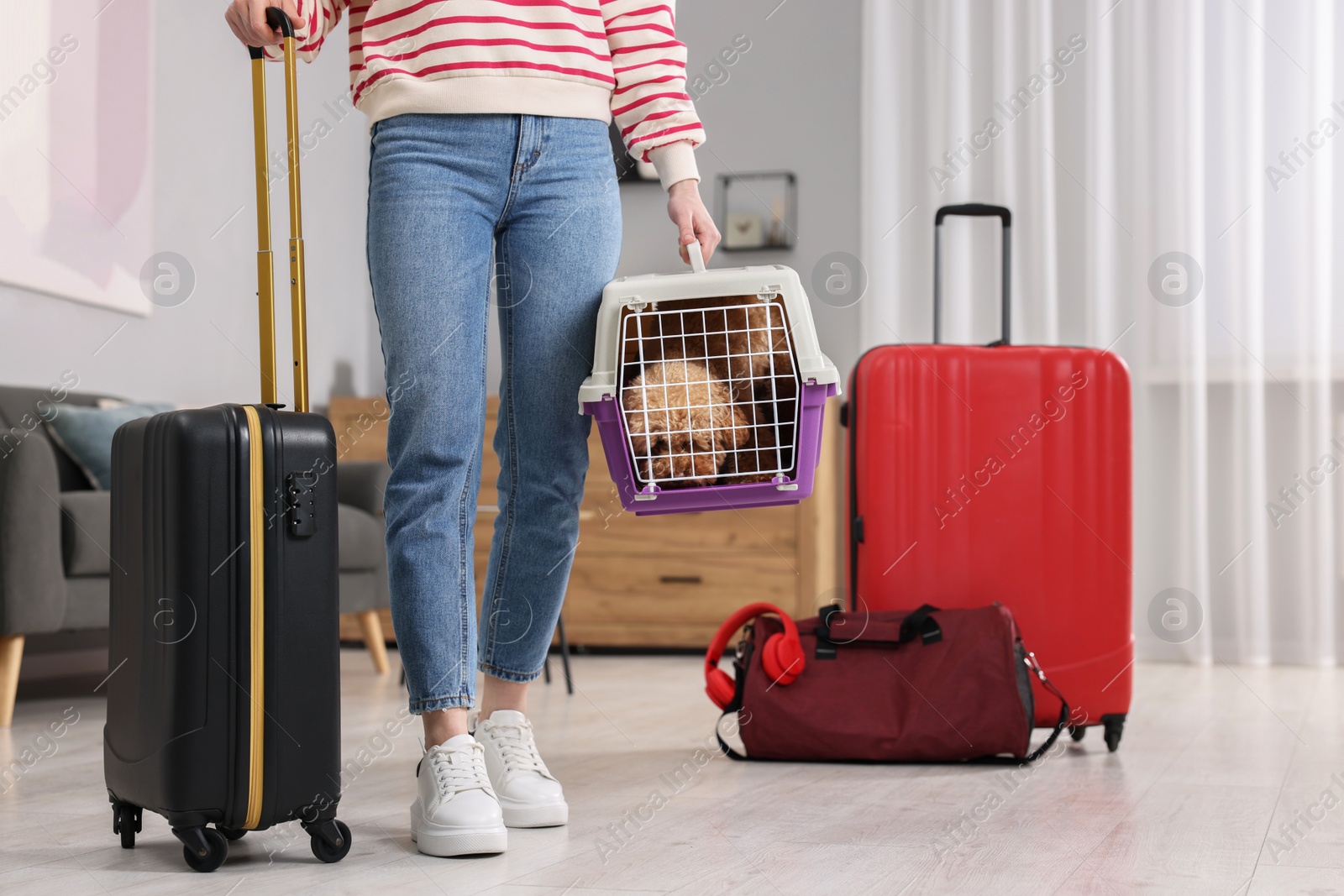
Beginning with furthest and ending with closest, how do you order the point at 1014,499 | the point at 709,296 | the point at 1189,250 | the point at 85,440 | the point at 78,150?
1. the point at 1189,250
2. the point at 78,150
3. the point at 85,440
4. the point at 1014,499
5. the point at 709,296

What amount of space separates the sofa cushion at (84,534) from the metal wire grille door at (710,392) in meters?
1.34

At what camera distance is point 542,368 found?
4.01 ft

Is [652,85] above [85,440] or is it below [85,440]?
above

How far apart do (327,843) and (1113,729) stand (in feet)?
3.73

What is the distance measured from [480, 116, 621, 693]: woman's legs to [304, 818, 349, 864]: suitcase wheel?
254mm

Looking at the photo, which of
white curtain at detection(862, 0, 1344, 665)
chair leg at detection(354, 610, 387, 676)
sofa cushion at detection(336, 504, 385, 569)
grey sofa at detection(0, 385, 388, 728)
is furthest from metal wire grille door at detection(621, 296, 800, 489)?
white curtain at detection(862, 0, 1344, 665)

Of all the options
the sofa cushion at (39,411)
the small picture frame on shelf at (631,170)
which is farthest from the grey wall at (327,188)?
the sofa cushion at (39,411)

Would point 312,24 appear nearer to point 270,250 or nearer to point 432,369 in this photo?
point 270,250

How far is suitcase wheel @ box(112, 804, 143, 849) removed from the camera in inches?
43.3

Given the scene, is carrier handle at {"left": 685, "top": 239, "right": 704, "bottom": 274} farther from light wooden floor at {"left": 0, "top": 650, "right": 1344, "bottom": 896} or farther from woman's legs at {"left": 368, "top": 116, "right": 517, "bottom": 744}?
light wooden floor at {"left": 0, "top": 650, "right": 1344, "bottom": 896}

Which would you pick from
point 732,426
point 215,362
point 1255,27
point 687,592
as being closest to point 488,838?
point 732,426

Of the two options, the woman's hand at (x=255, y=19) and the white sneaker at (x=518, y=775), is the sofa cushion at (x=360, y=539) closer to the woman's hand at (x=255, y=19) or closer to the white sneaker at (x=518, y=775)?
the white sneaker at (x=518, y=775)

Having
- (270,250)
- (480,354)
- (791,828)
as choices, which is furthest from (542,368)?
(791,828)

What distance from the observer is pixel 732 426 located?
1.20m
